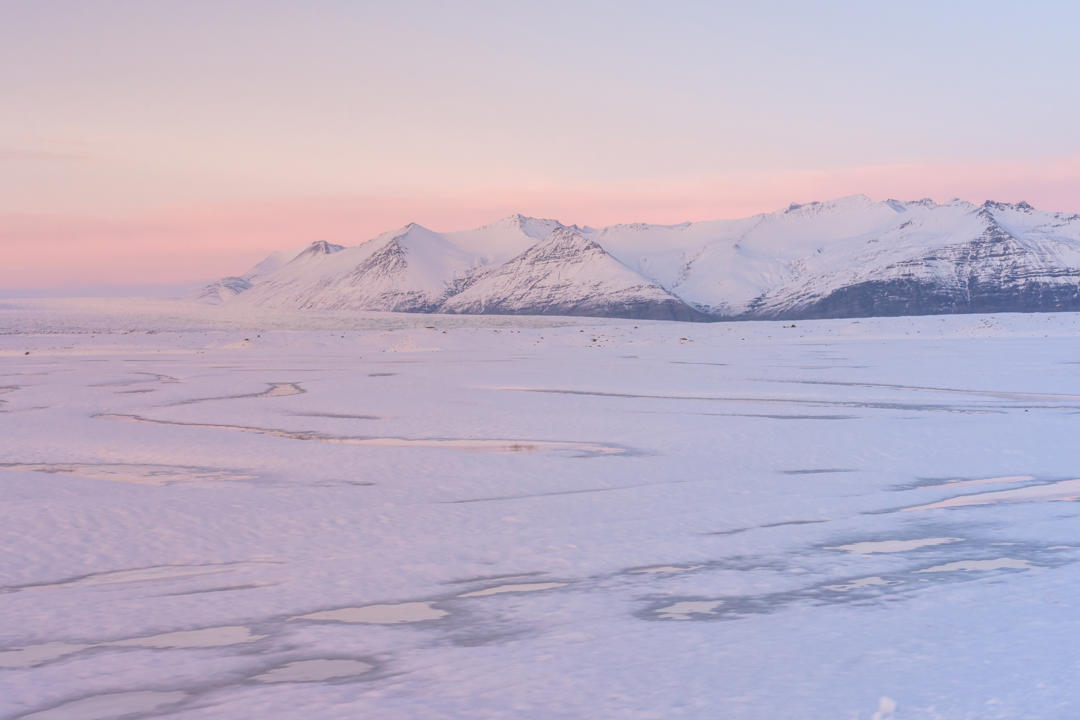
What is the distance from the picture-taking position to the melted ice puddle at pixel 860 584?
10023mm

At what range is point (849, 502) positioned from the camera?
14352 mm

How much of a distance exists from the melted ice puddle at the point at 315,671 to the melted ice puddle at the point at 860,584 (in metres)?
4.78

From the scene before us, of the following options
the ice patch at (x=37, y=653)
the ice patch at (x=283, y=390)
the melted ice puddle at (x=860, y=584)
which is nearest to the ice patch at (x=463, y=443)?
the ice patch at (x=283, y=390)

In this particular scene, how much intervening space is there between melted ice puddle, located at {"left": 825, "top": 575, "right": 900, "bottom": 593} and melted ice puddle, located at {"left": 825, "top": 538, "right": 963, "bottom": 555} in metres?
1.15

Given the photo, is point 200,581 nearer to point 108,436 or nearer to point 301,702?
point 301,702

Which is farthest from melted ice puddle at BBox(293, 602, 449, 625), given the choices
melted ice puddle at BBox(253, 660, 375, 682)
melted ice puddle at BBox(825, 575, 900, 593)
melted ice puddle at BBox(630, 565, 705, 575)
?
melted ice puddle at BBox(825, 575, 900, 593)

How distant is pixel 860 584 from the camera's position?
33.4 feet

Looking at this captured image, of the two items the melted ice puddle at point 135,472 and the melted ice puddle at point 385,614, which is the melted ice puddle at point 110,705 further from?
the melted ice puddle at point 135,472

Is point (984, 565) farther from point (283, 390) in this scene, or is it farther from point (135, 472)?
point (283, 390)

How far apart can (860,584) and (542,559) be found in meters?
3.45

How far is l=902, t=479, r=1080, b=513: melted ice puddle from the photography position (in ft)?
46.2

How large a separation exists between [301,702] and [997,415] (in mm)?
20611

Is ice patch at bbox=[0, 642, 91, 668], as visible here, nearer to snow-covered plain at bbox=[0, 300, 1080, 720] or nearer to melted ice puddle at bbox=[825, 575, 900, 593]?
snow-covered plain at bbox=[0, 300, 1080, 720]

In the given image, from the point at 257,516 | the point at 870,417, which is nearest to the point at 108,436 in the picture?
the point at 257,516
